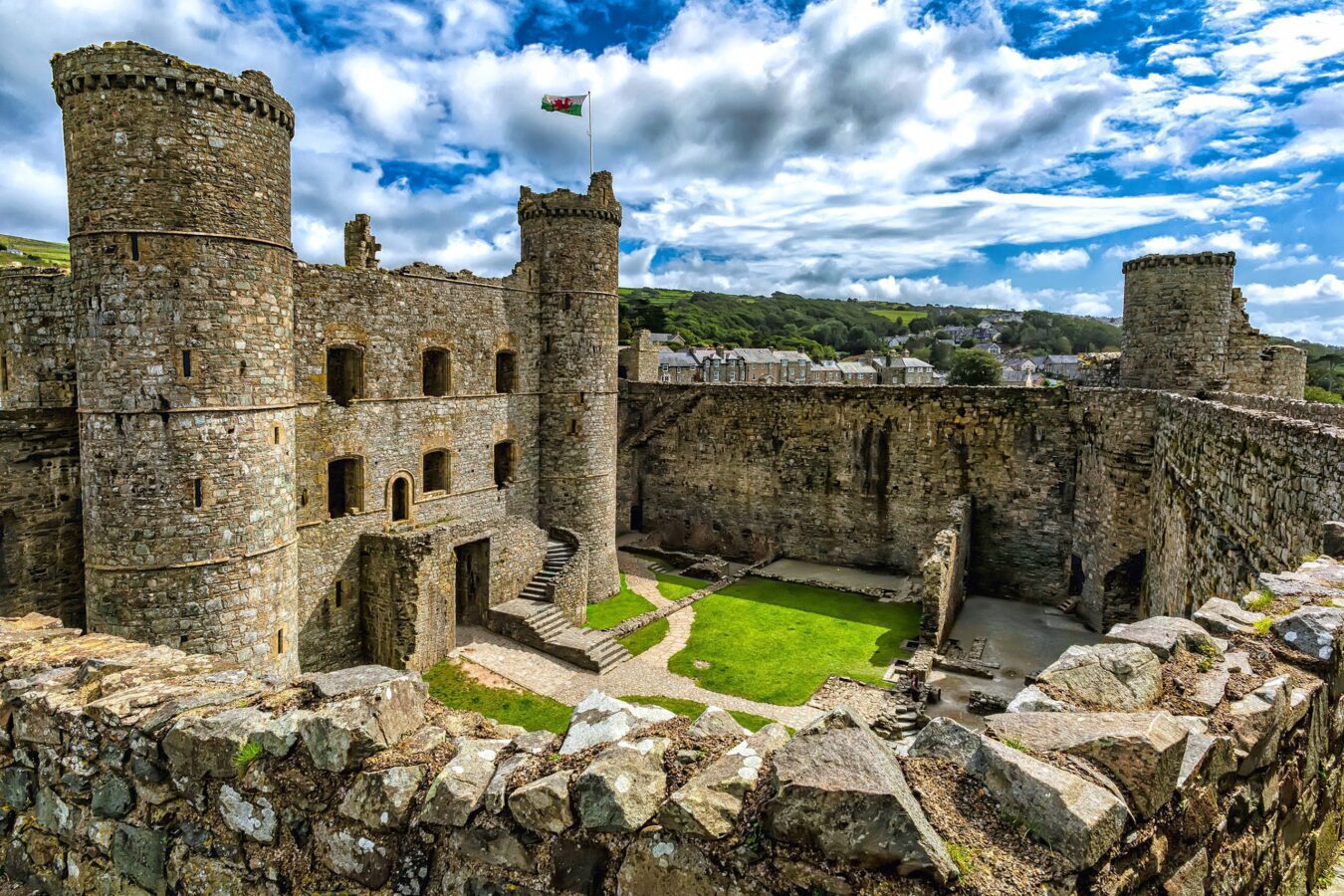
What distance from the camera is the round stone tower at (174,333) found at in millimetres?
11742

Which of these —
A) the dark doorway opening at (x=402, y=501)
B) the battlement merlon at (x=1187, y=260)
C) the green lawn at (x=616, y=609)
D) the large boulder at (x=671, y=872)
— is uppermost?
the battlement merlon at (x=1187, y=260)

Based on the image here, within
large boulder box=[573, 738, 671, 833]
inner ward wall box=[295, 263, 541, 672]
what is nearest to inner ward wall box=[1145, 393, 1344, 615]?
large boulder box=[573, 738, 671, 833]

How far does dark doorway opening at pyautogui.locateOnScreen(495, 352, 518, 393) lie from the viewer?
70.3 feet

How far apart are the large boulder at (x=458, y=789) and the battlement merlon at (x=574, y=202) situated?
19101 mm

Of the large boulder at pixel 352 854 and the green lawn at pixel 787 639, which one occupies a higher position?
the large boulder at pixel 352 854

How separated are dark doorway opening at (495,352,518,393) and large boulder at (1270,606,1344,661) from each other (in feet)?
61.7

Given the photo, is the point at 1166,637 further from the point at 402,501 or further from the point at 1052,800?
the point at 402,501

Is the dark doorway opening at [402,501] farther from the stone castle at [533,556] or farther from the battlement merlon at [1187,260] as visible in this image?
the battlement merlon at [1187,260]

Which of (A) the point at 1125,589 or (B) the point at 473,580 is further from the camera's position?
(B) the point at 473,580

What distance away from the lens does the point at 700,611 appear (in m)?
21.1

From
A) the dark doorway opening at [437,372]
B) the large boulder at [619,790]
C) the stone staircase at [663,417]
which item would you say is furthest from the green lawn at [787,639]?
the large boulder at [619,790]

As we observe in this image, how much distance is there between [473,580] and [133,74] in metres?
12.3

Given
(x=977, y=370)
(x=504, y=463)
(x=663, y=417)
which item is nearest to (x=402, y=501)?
(x=504, y=463)

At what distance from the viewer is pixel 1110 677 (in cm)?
395
